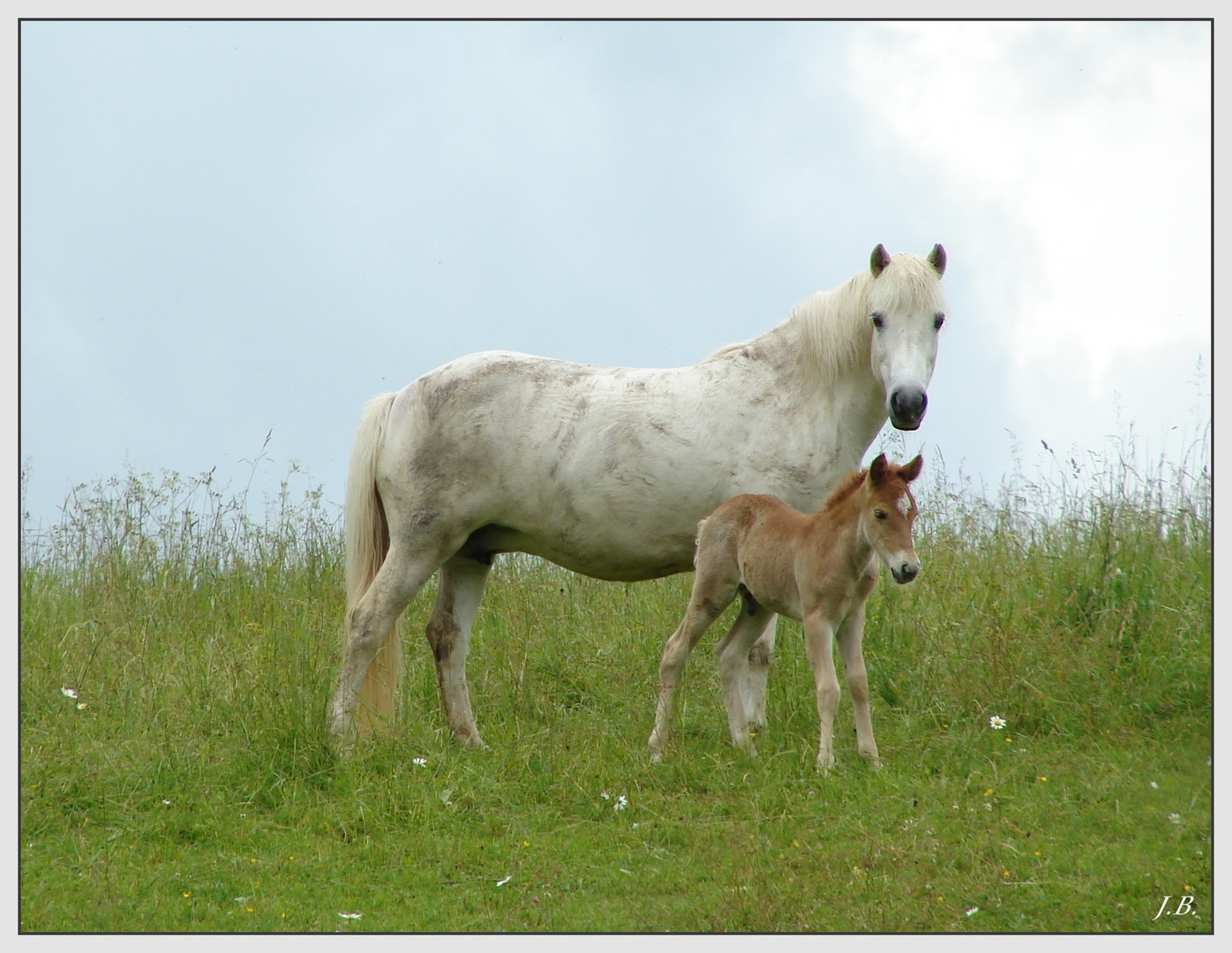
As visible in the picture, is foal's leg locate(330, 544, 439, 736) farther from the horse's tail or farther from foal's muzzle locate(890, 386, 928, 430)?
foal's muzzle locate(890, 386, 928, 430)

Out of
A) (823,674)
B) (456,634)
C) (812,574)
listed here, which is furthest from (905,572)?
(456,634)

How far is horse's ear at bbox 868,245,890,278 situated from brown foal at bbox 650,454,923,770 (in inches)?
45.1

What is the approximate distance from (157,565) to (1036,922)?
22.9 feet

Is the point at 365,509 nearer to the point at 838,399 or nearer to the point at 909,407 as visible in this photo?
the point at 838,399

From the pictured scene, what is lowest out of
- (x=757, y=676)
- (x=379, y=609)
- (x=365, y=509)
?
(x=757, y=676)

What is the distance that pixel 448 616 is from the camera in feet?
21.7

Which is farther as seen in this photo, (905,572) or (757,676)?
(757,676)

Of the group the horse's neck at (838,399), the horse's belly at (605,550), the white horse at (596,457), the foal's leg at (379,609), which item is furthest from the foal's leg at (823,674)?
the foal's leg at (379,609)

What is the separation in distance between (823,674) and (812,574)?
18.1 inches

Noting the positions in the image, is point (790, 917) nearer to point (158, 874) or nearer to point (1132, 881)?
point (1132, 881)

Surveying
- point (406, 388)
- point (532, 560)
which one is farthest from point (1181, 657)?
point (532, 560)

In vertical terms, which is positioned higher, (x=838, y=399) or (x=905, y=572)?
(x=838, y=399)

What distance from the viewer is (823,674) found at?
5121 millimetres
